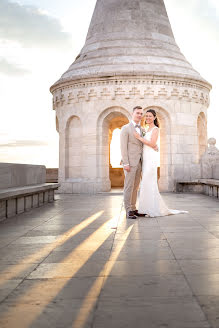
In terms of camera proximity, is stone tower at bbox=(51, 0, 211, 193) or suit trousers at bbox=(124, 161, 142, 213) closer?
suit trousers at bbox=(124, 161, 142, 213)

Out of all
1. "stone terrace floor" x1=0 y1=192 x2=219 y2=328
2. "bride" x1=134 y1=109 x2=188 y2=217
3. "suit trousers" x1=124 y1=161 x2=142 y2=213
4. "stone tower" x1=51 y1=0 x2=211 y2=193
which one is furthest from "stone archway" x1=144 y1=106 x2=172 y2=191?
"stone terrace floor" x1=0 y1=192 x2=219 y2=328

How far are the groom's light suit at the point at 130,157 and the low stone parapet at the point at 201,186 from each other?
15.5 feet

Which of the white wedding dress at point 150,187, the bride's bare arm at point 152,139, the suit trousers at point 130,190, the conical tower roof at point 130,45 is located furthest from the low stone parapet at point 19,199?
the conical tower roof at point 130,45

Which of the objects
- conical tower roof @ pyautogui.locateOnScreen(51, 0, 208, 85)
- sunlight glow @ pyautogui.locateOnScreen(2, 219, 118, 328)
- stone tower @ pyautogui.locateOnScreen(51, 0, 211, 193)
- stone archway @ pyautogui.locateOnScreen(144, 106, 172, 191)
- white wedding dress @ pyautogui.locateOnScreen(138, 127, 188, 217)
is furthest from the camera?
stone archway @ pyautogui.locateOnScreen(144, 106, 172, 191)

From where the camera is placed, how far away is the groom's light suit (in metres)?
7.19

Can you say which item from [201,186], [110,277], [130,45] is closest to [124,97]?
[130,45]

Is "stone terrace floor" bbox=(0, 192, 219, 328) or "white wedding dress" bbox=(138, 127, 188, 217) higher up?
"white wedding dress" bbox=(138, 127, 188, 217)

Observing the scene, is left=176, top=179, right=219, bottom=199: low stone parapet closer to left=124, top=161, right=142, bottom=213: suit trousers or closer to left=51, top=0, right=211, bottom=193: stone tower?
left=51, top=0, right=211, bottom=193: stone tower

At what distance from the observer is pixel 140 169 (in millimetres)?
7488

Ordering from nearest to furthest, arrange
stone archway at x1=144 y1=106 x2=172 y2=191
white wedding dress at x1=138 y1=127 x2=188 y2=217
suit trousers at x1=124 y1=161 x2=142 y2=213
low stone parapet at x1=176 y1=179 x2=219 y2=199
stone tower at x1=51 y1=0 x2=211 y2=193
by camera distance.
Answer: suit trousers at x1=124 y1=161 x2=142 y2=213 < white wedding dress at x1=138 y1=127 x2=188 y2=217 < low stone parapet at x1=176 y1=179 x2=219 y2=199 < stone tower at x1=51 y1=0 x2=211 y2=193 < stone archway at x1=144 y1=106 x2=172 y2=191

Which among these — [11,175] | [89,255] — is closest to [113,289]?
[89,255]

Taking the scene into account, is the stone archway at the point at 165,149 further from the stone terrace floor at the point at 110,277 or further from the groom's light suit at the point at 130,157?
the stone terrace floor at the point at 110,277

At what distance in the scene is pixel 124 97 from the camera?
1515 cm

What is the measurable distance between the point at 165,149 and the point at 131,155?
8.50m
